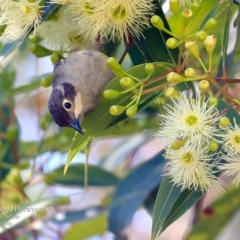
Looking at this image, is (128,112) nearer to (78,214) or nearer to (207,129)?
(207,129)

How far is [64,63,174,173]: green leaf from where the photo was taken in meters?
0.91

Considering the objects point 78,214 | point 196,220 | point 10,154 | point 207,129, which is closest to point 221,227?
point 196,220

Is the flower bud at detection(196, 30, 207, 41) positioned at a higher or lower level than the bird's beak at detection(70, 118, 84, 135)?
higher

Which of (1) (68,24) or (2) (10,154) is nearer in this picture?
(1) (68,24)

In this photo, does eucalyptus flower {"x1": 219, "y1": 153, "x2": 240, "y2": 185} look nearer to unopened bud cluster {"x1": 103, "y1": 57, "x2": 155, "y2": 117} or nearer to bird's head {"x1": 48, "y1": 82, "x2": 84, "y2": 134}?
unopened bud cluster {"x1": 103, "y1": 57, "x2": 155, "y2": 117}

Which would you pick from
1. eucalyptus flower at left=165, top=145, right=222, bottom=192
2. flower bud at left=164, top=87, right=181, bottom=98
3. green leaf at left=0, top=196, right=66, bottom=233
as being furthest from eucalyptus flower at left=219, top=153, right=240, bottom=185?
green leaf at left=0, top=196, right=66, bottom=233

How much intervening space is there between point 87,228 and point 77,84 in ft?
2.68

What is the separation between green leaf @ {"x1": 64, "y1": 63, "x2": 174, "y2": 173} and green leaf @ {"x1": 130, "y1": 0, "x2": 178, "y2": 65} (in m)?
0.07

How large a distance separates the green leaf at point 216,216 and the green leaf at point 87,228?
312mm

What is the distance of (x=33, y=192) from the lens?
7.48ft

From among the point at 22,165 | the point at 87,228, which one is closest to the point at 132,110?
the point at 22,165

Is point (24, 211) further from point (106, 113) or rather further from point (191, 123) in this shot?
point (191, 123)

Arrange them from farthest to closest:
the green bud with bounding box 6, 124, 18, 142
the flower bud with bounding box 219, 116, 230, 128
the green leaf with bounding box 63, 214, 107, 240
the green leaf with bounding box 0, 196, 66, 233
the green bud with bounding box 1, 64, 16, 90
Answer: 1. the green leaf with bounding box 63, 214, 107, 240
2. the green bud with bounding box 1, 64, 16, 90
3. the green bud with bounding box 6, 124, 18, 142
4. the green leaf with bounding box 0, 196, 66, 233
5. the flower bud with bounding box 219, 116, 230, 128

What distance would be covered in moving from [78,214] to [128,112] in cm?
80
